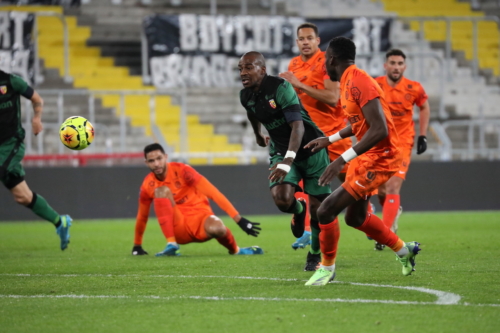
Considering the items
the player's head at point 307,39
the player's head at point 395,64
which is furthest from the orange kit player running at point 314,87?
the player's head at point 395,64

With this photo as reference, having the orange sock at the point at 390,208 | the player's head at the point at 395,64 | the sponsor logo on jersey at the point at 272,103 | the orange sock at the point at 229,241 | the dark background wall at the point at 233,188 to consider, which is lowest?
the dark background wall at the point at 233,188

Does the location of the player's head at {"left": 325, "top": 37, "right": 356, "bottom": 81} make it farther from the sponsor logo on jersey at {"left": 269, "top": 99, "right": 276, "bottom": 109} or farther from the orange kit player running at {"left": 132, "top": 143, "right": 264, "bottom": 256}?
the orange kit player running at {"left": 132, "top": 143, "right": 264, "bottom": 256}

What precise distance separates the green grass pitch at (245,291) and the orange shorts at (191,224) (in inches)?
12.1

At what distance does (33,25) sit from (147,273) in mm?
12608

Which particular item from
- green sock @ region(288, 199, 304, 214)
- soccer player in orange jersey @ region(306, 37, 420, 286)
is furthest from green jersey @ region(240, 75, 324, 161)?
soccer player in orange jersey @ region(306, 37, 420, 286)

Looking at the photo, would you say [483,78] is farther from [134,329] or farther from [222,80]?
[134,329]

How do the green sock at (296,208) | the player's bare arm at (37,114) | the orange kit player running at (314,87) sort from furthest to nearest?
1. the player's bare arm at (37,114)
2. the orange kit player running at (314,87)
3. the green sock at (296,208)

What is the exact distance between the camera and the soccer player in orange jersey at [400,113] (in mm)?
9734

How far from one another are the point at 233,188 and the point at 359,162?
10.4m

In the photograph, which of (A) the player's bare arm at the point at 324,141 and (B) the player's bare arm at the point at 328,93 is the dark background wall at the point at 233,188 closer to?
(B) the player's bare arm at the point at 328,93

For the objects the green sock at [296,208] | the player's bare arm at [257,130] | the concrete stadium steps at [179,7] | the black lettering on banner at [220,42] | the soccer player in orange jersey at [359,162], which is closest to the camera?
the soccer player in orange jersey at [359,162]

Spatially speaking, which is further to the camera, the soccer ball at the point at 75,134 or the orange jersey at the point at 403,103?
the orange jersey at the point at 403,103

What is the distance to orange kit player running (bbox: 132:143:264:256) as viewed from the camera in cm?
921

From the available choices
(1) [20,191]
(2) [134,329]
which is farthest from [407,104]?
(2) [134,329]
